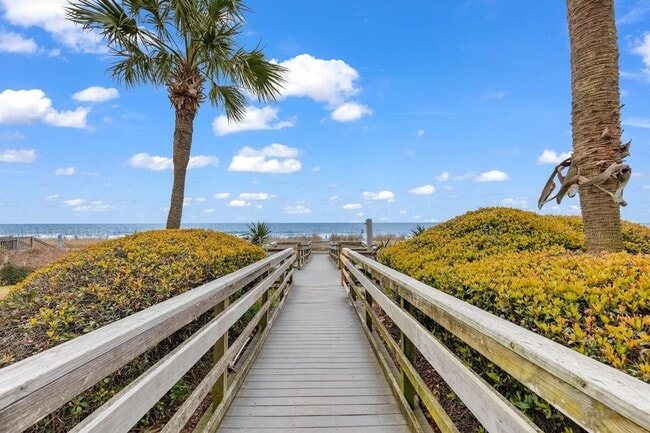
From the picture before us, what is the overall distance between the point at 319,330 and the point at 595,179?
11.5 feet

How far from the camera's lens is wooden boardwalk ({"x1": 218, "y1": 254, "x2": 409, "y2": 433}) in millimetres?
2398

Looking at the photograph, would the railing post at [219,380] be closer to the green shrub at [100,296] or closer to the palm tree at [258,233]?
the green shrub at [100,296]

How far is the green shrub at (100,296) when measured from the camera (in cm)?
244

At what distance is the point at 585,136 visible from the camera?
322cm

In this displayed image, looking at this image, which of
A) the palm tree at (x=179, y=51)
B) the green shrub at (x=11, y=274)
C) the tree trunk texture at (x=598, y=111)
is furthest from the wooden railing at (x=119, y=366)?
the green shrub at (x=11, y=274)

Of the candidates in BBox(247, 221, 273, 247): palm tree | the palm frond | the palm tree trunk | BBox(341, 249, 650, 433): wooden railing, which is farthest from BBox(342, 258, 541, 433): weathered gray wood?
BBox(247, 221, 273, 247): palm tree

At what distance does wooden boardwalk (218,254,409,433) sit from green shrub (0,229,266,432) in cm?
67

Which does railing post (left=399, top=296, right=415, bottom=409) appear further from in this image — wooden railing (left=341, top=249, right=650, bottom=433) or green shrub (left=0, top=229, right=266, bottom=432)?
green shrub (left=0, top=229, right=266, bottom=432)

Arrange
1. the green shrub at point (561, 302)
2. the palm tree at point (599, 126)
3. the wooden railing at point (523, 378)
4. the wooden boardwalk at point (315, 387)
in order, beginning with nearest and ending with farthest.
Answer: the wooden railing at point (523, 378) → the green shrub at point (561, 302) → the wooden boardwalk at point (315, 387) → the palm tree at point (599, 126)

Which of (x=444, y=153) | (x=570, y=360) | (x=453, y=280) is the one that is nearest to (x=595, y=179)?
(x=453, y=280)

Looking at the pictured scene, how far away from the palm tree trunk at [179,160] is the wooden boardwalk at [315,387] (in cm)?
349

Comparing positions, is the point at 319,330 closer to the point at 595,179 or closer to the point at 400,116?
the point at 595,179

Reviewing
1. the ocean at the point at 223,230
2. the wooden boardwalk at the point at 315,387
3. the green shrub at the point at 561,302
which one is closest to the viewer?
the green shrub at the point at 561,302

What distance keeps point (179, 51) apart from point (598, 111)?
23.8ft
